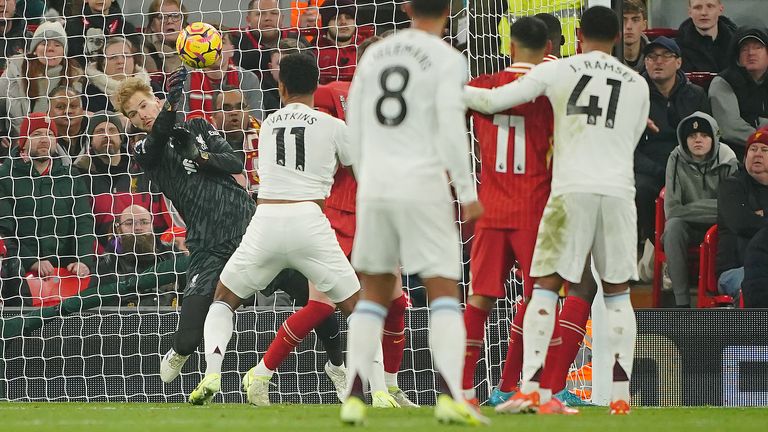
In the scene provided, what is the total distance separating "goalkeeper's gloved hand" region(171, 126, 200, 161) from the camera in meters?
8.45

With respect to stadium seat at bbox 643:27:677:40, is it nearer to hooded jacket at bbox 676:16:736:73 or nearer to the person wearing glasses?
hooded jacket at bbox 676:16:736:73

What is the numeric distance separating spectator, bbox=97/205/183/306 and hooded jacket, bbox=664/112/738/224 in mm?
3955

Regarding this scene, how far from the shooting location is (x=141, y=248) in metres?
10.9

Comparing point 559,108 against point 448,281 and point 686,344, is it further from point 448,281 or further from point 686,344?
point 686,344

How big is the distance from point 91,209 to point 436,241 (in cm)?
612

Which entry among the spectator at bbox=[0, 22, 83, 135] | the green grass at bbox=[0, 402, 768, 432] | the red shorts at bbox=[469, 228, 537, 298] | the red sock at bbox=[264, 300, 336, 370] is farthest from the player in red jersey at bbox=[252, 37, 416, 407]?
the spectator at bbox=[0, 22, 83, 135]

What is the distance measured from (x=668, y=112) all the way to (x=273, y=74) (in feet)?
11.2

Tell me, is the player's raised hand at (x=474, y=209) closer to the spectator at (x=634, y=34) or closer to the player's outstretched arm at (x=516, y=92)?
the player's outstretched arm at (x=516, y=92)

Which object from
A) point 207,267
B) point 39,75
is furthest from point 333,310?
point 39,75

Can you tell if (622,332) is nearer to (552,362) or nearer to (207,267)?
(552,362)

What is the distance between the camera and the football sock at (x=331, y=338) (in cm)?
856

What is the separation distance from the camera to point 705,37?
39.4ft

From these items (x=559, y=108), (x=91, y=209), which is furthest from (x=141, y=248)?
(x=559, y=108)

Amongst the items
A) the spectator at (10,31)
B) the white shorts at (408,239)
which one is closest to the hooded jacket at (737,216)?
the white shorts at (408,239)
